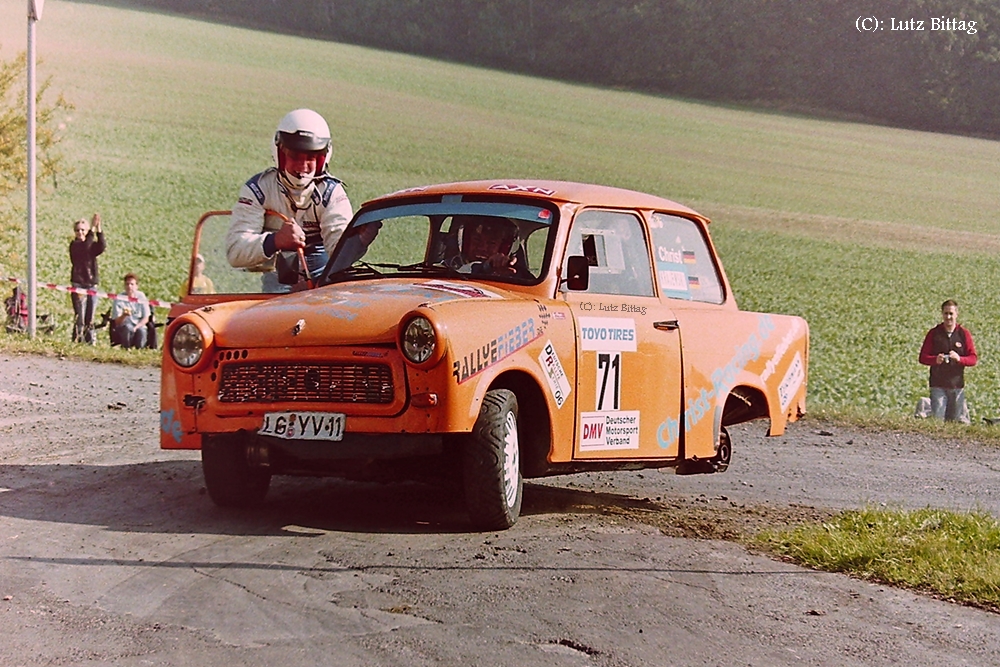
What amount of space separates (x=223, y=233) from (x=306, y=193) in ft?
1.80

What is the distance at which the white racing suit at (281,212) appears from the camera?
8562 millimetres

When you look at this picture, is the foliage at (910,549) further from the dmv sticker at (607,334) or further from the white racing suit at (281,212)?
the white racing suit at (281,212)

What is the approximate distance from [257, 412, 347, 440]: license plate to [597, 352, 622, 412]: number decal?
1480mm

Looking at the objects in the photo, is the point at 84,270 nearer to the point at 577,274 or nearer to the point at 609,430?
the point at 577,274

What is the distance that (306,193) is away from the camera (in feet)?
28.7

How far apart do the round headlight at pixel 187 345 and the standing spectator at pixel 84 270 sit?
1380 cm

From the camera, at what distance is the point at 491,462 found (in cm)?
663

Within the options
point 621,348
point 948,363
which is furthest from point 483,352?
point 948,363

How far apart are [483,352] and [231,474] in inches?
59.7

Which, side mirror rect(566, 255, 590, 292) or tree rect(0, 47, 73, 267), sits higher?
tree rect(0, 47, 73, 267)

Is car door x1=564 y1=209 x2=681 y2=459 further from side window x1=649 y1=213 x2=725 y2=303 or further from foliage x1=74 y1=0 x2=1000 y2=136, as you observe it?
foliage x1=74 y1=0 x2=1000 y2=136

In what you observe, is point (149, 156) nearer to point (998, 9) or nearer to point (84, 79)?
point (84, 79)

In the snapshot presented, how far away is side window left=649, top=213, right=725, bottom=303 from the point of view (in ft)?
27.2

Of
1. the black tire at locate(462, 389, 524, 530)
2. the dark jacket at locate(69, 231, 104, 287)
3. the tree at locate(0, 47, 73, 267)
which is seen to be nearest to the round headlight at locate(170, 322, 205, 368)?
the black tire at locate(462, 389, 524, 530)
